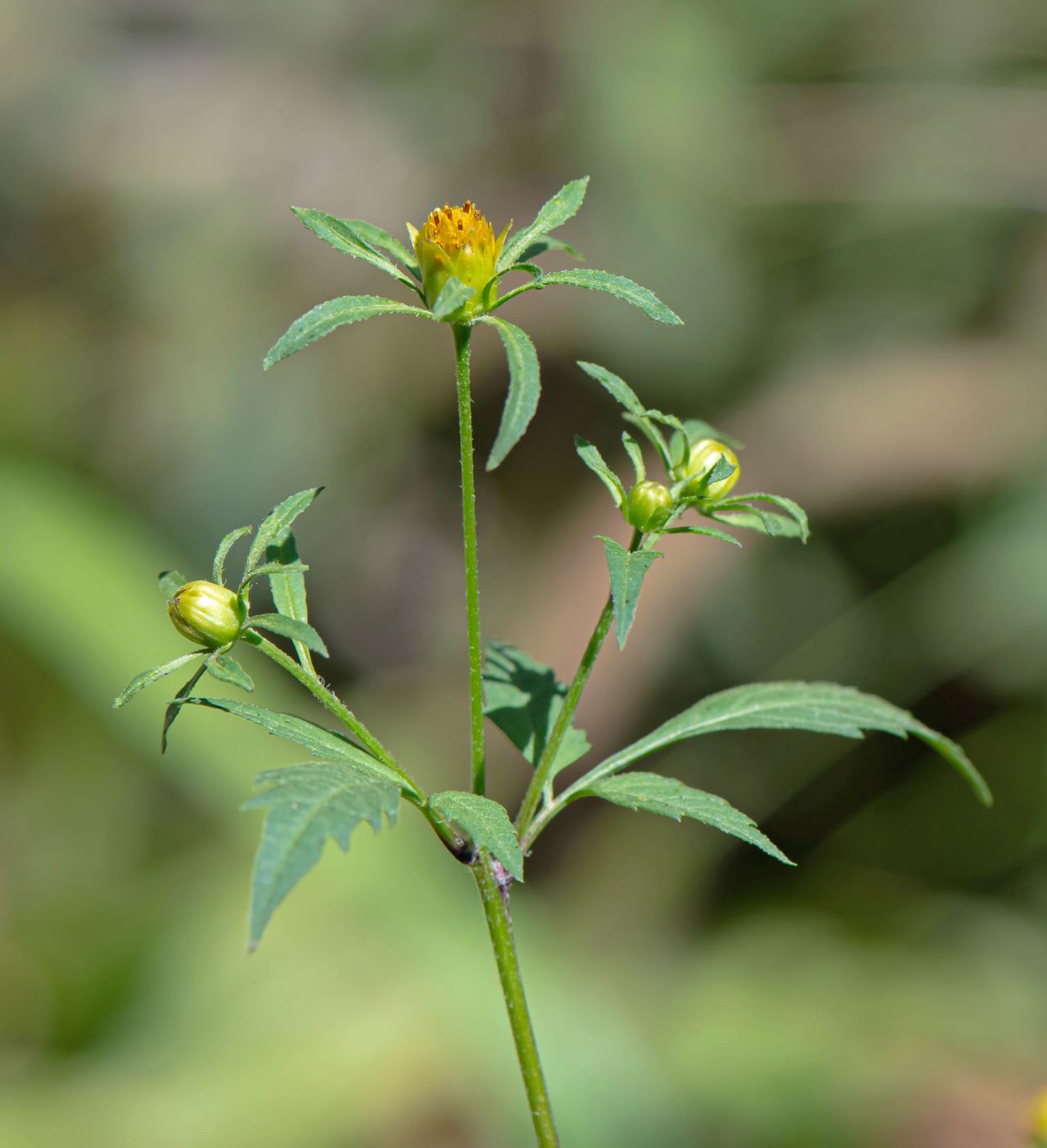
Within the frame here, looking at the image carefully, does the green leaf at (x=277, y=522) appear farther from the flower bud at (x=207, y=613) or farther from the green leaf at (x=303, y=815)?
the green leaf at (x=303, y=815)

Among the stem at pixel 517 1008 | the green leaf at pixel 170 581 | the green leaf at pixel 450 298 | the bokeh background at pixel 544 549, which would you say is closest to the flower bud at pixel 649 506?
the green leaf at pixel 450 298

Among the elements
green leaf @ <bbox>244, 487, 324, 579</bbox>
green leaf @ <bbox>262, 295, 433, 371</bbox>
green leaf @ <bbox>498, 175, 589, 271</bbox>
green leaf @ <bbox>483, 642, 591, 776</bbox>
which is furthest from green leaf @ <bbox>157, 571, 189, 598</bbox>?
green leaf @ <bbox>498, 175, 589, 271</bbox>

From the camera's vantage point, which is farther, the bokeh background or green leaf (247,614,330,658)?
the bokeh background

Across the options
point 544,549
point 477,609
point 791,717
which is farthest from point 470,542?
point 544,549

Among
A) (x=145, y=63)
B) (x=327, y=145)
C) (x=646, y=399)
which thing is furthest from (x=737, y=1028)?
(x=145, y=63)

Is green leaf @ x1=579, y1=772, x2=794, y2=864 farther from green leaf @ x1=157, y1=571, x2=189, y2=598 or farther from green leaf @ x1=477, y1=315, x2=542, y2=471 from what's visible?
green leaf @ x1=157, y1=571, x2=189, y2=598

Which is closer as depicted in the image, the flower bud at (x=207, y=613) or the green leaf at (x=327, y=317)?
the green leaf at (x=327, y=317)
